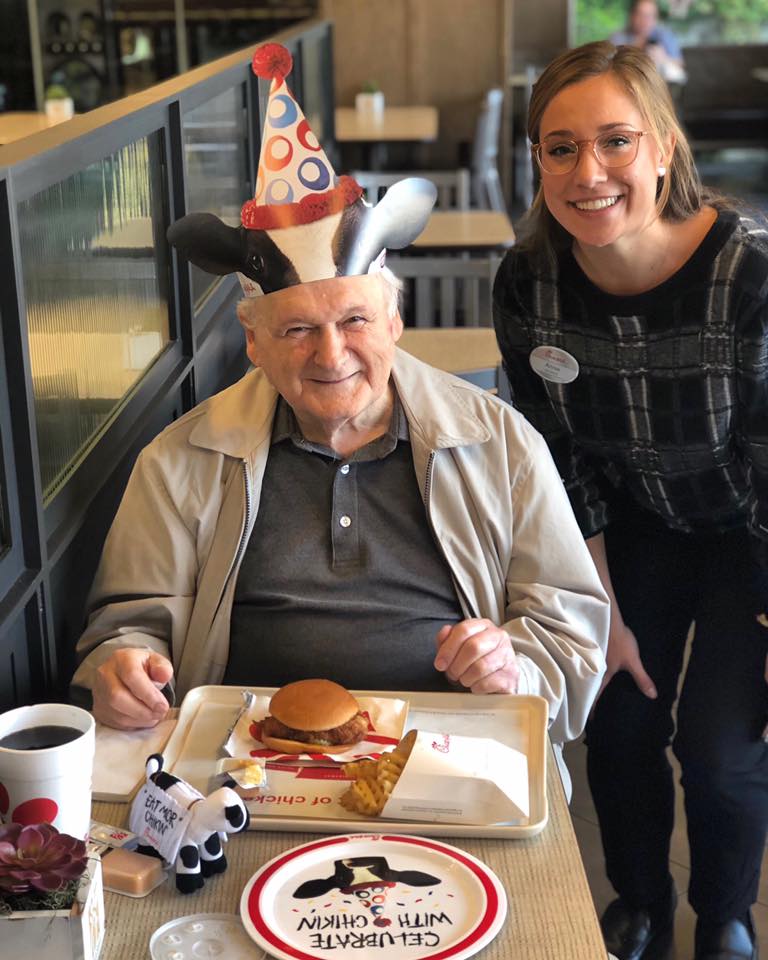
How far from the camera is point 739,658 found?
2.02 m

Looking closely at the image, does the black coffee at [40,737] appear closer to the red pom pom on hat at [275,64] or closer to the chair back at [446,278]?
the red pom pom on hat at [275,64]

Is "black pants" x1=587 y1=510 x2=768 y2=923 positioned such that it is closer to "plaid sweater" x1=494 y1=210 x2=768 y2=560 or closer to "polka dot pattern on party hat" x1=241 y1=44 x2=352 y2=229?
"plaid sweater" x1=494 y1=210 x2=768 y2=560

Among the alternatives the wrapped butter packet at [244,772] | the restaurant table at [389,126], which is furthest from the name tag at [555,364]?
the restaurant table at [389,126]

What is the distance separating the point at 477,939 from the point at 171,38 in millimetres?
9153

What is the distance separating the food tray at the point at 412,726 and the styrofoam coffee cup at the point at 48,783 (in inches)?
7.7

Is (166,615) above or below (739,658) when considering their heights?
above

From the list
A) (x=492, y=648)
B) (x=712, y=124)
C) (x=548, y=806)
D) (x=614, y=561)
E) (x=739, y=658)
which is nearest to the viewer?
(x=548, y=806)

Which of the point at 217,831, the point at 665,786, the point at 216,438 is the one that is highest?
the point at 216,438

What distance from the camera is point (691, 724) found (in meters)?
2.06

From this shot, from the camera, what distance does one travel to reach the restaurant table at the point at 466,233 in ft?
15.2

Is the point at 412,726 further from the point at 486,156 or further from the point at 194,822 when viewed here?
A: the point at 486,156

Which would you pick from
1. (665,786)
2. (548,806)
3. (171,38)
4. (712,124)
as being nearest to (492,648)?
(548,806)

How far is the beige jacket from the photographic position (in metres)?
1.67

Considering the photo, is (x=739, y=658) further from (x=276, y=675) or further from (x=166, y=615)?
(x=166, y=615)
